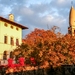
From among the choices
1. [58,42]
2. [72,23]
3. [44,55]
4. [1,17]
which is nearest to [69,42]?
[58,42]

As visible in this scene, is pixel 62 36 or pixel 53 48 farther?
pixel 62 36

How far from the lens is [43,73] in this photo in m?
24.4

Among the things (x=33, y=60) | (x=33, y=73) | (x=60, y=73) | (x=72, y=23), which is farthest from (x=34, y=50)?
(x=72, y=23)

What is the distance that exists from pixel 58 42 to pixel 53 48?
50.4 inches

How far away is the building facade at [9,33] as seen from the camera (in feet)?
160

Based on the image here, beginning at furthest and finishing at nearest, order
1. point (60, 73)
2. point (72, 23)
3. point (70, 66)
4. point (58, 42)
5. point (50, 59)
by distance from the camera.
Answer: point (72, 23) → point (58, 42) → point (50, 59) → point (60, 73) → point (70, 66)

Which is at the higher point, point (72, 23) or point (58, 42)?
point (72, 23)

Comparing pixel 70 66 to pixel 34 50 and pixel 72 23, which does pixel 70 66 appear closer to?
pixel 34 50

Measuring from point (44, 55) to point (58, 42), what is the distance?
2.71 metres

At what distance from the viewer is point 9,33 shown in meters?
51.3

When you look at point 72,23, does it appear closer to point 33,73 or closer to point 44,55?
point 44,55

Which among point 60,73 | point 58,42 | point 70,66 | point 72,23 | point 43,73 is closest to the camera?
point 70,66

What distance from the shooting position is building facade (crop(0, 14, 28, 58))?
48.6 meters

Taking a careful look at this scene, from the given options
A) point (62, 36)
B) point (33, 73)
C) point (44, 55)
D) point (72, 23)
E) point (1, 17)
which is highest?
point (72, 23)
